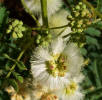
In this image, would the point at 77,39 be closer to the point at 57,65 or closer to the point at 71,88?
the point at 57,65

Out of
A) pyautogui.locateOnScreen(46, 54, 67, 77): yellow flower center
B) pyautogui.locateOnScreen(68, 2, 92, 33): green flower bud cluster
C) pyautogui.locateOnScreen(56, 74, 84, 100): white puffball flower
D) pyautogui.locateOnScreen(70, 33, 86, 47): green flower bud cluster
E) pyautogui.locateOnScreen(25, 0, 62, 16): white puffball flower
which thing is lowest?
pyautogui.locateOnScreen(56, 74, 84, 100): white puffball flower

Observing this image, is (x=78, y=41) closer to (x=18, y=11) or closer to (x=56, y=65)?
(x=56, y=65)

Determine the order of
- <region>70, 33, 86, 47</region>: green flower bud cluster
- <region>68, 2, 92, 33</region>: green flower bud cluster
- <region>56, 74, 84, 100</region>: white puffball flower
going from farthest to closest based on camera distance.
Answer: <region>56, 74, 84, 100</region>: white puffball flower < <region>70, 33, 86, 47</region>: green flower bud cluster < <region>68, 2, 92, 33</region>: green flower bud cluster

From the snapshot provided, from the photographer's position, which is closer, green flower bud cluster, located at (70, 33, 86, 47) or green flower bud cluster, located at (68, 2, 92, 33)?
green flower bud cluster, located at (68, 2, 92, 33)

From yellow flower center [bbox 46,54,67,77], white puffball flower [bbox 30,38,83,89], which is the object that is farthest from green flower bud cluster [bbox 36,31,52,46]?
yellow flower center [bbox 46,54,67,77]

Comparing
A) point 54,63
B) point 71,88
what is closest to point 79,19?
point 54,63

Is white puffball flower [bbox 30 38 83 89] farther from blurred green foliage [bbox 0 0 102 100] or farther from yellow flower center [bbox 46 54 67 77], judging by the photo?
blurred green foliage [bbox 0 0 102 100]

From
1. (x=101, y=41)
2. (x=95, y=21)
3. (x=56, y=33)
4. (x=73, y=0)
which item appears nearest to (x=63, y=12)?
(x=73, y=0)
